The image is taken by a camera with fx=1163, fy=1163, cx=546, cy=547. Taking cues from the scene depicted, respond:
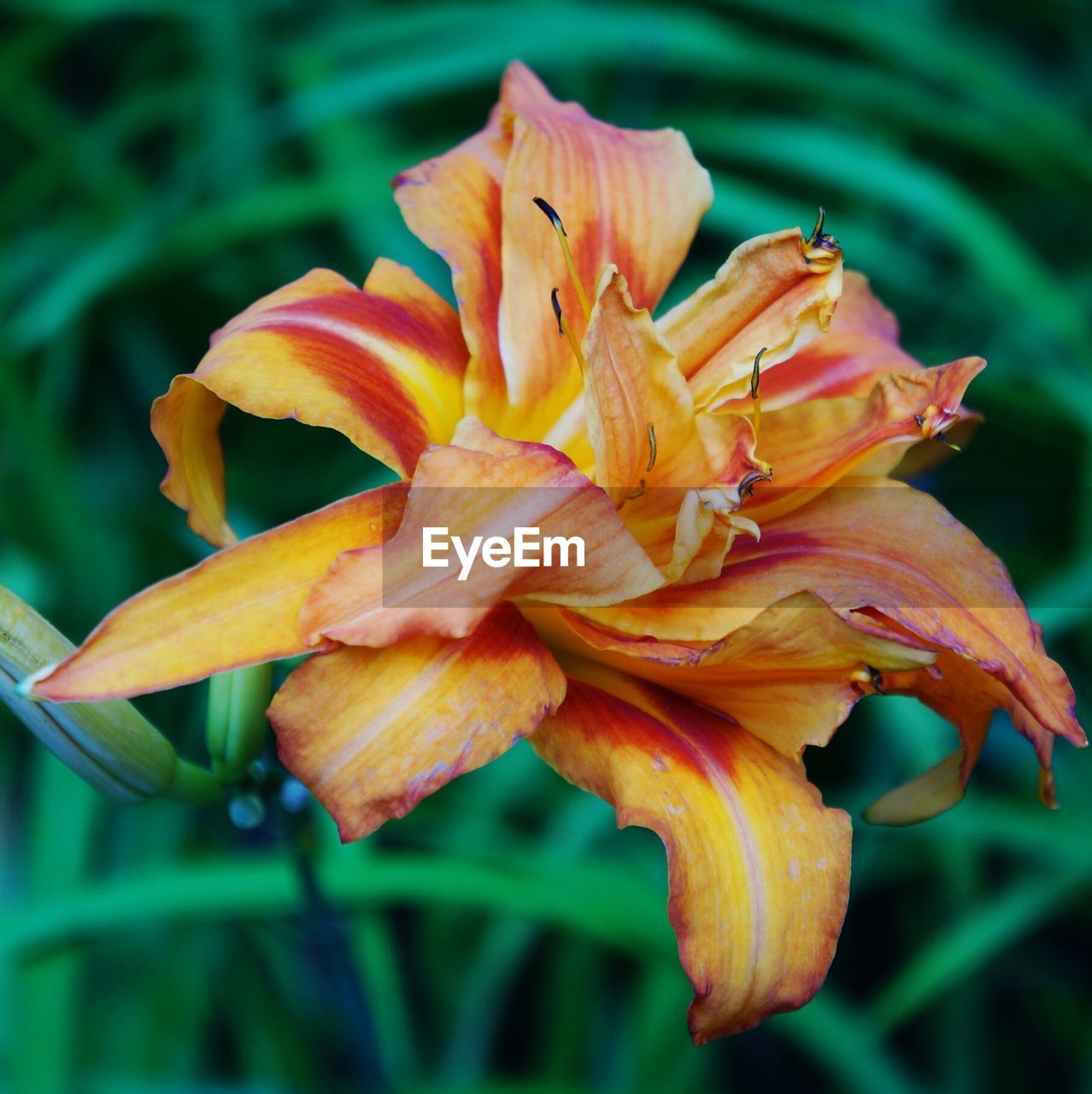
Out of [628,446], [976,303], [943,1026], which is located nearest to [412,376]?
[628,446]

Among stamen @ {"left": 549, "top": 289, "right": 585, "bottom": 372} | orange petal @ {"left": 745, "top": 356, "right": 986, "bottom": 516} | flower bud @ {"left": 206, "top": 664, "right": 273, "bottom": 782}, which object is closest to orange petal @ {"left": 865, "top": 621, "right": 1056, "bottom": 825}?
orange petal @ {"left": 745, "top": 356, "right": 986, "bottom": 516}

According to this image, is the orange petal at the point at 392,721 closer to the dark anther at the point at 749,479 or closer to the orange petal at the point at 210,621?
the orange petal at the point at 210,621

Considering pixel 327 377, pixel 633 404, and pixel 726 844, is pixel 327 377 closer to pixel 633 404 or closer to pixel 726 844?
pixel 633 404

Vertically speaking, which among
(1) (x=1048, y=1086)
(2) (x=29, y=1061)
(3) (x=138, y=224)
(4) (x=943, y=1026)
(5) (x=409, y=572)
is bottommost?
(1) (x=1048, y=1086)

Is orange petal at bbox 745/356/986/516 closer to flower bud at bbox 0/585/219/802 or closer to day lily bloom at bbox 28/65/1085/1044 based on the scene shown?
day lily bloom at bbox 28/65/1085/1044

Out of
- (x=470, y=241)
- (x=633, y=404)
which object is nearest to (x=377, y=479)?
(x=470, y=241)

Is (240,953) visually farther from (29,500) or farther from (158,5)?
(158,5)
